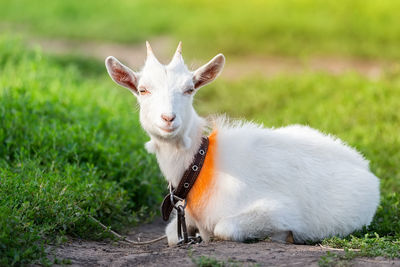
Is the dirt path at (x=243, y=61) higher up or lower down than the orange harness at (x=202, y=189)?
higher up

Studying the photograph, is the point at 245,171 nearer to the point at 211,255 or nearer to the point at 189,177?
the point at 189,177

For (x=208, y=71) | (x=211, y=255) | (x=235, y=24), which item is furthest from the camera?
(x=235, y=24)

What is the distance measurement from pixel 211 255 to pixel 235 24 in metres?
11.3

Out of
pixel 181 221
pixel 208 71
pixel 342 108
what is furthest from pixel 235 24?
pixel 181 221

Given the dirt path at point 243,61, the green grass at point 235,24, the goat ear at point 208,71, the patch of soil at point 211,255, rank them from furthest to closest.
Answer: the green grass at point 235,24, the dirt path at point 243,61, the goat ear at point 208,71, the patch of soil at point 211,255

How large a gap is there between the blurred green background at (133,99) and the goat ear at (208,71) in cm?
49

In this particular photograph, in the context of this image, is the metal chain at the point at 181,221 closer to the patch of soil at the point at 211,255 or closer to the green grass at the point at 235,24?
the patch of soil at the point at 211,255

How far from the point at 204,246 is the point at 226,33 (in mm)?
10414

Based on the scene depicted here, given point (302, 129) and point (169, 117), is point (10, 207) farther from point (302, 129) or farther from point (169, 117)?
point (302, 129)

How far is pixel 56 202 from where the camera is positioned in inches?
186

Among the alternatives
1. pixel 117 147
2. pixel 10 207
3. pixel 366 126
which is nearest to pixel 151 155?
pixel 117 147

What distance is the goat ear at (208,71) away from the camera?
4.55m

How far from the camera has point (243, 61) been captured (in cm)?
1305

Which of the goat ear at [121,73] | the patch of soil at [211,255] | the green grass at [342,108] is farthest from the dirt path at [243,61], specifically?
the patch of soil at [211,255]
